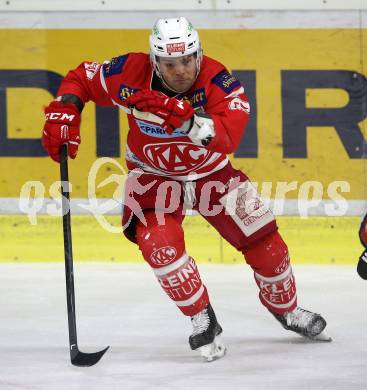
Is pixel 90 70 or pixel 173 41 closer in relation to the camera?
pixel 173 41

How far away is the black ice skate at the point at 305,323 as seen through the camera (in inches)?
171

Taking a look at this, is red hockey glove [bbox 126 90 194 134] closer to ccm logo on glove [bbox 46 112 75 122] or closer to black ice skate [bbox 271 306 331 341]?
ccm logo on glove [bbox 46 112 75 122]

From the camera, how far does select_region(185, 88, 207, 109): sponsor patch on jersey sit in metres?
4.10

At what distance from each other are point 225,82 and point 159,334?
3.55 ft

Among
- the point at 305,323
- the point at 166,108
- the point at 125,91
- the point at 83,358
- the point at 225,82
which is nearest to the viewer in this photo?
the point at 166,108

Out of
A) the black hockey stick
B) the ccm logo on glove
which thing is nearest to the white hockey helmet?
the ccm logo on glove

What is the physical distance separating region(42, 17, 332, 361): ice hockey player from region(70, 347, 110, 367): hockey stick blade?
0.35 m

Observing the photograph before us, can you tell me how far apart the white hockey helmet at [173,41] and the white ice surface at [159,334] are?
41.8 inches

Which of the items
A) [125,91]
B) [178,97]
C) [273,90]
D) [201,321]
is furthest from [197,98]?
[273,90]

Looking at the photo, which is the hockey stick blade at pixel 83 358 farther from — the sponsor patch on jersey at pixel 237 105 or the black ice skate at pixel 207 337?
the sponsor patch on jersey at pixel 237 105

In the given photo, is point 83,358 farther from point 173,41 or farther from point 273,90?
point 273,90

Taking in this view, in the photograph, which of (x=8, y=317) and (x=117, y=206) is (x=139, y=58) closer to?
(x=8, y=317)

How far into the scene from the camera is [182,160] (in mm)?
4258

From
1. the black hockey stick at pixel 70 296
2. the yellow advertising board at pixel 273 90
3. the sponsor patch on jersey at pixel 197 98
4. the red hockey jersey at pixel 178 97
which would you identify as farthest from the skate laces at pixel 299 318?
the yellow advertising board at pixel 273 90
